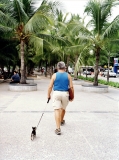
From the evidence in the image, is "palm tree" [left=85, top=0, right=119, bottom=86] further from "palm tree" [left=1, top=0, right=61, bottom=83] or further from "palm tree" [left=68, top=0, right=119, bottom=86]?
"palm tree" [left=1, top=0, right=61, bottom=83]

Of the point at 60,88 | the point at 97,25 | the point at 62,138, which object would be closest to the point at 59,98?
the point at 60,88

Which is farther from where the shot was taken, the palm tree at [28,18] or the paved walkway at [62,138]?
the palm tree at [28,18]

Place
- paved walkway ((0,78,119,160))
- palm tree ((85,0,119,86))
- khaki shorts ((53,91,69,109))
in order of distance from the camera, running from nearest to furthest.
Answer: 1. paved walkway ((0,78,119,160))
2. khaki shorts ((53,91,69,109))
3. palm tree ((85,0,119,86))

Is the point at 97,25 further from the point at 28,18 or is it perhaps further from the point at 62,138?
the point at 62,138

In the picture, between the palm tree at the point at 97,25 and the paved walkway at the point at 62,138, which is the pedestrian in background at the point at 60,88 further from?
the palm tree at the point at 97,25

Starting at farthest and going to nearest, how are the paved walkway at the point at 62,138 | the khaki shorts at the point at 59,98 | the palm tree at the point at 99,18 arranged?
1. the palm tree at the point at 99,18
2. the khaki shorts at the point at 59,98
3. the paved walkway at the point at 62,138

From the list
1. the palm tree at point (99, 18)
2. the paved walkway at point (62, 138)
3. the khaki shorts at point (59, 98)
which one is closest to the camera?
the paved walkway at point (62, 138)

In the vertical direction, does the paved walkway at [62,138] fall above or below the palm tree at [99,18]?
below

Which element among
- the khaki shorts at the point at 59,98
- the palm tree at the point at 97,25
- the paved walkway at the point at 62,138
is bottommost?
the paved walkway at the point at 62,138

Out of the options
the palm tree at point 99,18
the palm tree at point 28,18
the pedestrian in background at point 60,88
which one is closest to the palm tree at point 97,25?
the palm tree at point 99,18

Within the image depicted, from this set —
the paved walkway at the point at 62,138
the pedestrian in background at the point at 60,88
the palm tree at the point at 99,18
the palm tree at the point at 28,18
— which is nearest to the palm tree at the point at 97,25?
the palm tree at the point at 99,18

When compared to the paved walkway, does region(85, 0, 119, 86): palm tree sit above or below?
above

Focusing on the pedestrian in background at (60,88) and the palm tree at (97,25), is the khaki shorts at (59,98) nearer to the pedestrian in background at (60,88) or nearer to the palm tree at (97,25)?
the pedestrian in background at (60,88)

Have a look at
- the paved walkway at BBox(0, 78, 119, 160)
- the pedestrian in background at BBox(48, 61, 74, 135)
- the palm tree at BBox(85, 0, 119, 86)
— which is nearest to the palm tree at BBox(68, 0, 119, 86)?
the palm tree at BBox(85, 0, 119, 86)
